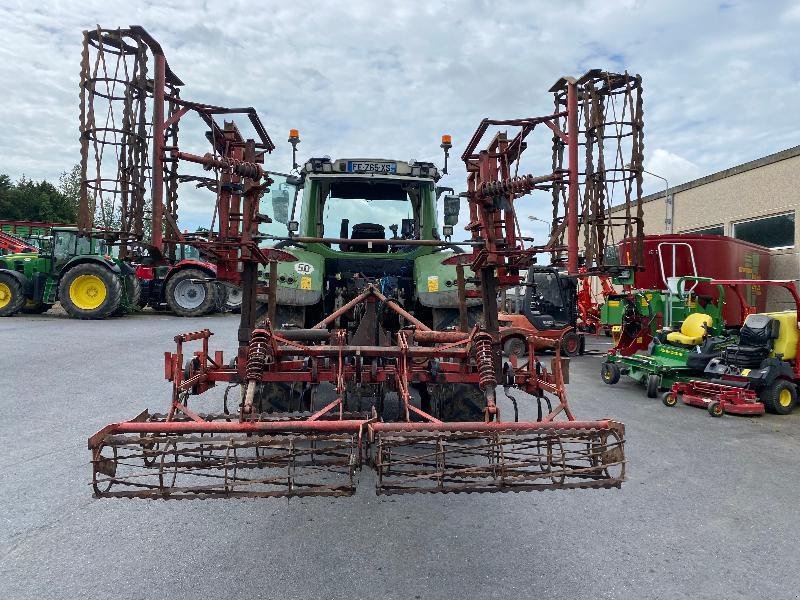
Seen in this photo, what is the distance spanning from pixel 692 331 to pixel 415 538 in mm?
7599

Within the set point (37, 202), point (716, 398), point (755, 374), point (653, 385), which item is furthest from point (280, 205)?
point (37, 202)

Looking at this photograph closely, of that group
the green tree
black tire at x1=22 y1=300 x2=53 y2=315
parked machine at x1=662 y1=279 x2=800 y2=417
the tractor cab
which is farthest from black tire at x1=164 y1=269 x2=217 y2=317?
the green tree

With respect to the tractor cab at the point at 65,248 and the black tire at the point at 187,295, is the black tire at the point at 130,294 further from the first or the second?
the tractor cab at the point at 65,248

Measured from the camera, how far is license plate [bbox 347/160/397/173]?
6.06 meters

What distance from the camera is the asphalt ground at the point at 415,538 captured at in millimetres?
3002

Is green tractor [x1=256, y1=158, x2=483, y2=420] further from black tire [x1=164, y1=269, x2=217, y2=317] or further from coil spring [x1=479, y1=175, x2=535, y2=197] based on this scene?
black tire [x1=164, y1=269, x2=217, y2=317]

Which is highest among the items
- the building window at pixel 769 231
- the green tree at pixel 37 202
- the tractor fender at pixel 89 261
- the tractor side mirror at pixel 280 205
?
the green tree at pixel 37 202

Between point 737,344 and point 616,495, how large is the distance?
5.44 meters

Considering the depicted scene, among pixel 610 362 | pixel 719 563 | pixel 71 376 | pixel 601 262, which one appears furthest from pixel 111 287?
pixel 719 563

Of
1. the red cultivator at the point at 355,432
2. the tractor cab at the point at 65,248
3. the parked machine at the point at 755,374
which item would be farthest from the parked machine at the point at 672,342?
the tractor cab at the point at 65,248

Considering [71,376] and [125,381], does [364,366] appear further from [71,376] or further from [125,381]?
[71,376]

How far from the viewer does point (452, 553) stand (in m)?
3.38

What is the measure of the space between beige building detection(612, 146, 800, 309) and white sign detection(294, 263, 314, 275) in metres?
14.9

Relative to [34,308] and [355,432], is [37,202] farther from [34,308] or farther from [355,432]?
[355,432]
